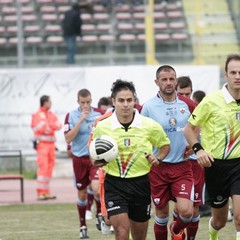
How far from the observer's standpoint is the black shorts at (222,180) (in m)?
10.5

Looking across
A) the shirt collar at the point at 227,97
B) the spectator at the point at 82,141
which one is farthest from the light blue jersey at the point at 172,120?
the spectator at the point at 82,141

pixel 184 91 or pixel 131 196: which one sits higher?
pixel 184 91

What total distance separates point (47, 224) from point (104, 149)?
6.53 m

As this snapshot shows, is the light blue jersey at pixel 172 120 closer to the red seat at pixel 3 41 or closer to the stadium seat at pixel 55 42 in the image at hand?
the stadium seat at pixel 55 42

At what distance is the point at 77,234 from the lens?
14.7m

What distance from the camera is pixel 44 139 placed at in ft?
70.4

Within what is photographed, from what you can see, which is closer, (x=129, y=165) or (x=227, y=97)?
(x=129, y=165)

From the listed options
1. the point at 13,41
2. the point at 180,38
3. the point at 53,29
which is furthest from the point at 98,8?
the point at 180,38

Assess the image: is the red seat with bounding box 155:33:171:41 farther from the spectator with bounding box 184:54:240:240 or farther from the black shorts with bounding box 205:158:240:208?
the spectator with bounding box 184:54:240:240

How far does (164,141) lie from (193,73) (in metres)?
14.4

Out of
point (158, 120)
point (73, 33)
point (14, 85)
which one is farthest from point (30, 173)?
point (158, 120)

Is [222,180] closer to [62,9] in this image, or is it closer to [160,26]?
[160,26]

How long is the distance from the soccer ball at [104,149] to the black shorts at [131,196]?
13.0 inches

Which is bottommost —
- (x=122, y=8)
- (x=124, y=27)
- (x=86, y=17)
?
(x=124, y=27)
